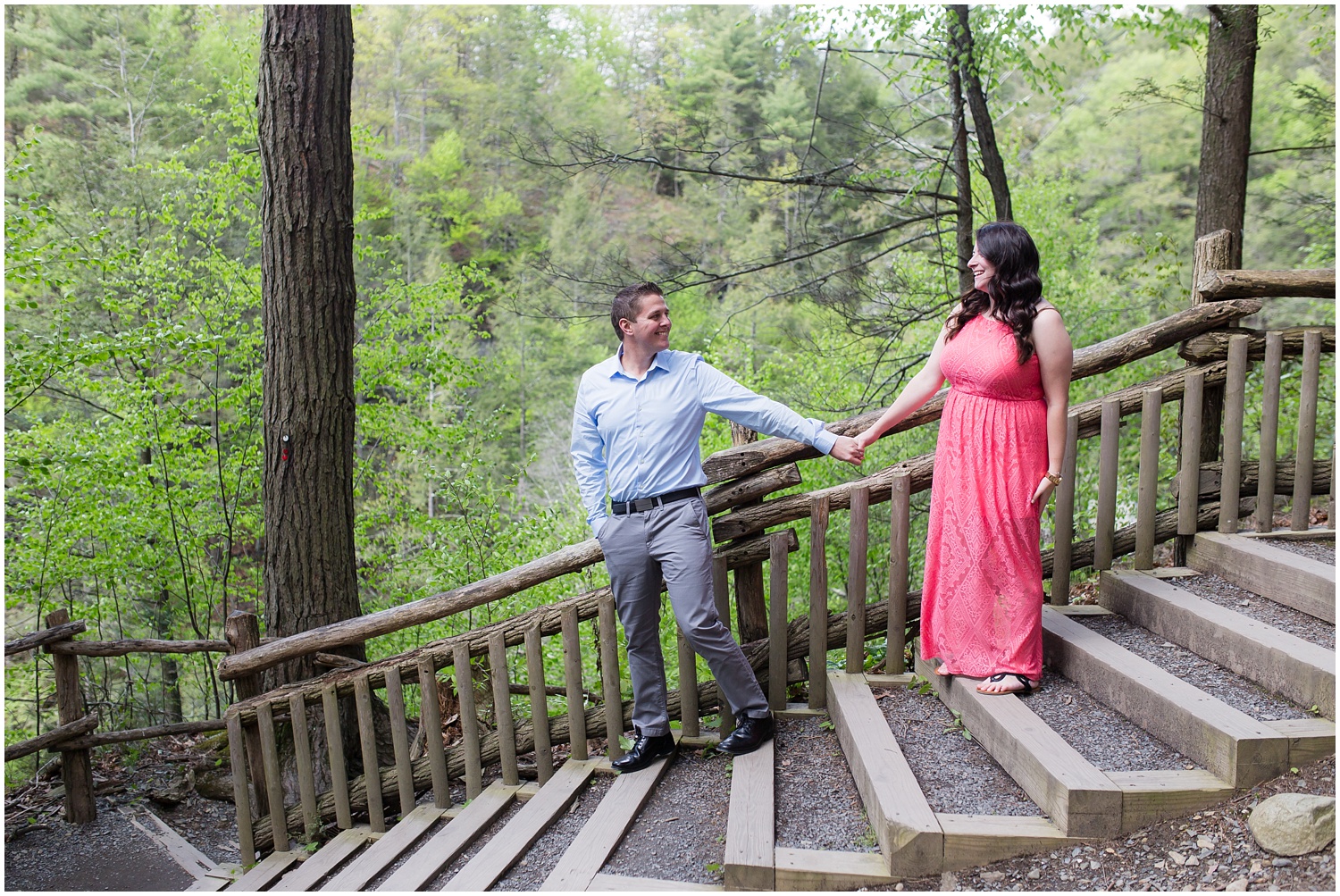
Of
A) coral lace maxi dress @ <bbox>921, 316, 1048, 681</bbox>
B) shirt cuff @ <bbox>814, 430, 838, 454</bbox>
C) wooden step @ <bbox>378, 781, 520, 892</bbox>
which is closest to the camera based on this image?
wooden step @ <bbox>378, 781, 520, 892</bbox>

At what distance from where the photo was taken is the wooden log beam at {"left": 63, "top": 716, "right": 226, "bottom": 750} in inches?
209

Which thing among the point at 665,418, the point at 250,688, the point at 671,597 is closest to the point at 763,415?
the point at 665,418

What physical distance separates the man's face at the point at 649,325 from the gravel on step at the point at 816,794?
5.46ft

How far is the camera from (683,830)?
9.96ft

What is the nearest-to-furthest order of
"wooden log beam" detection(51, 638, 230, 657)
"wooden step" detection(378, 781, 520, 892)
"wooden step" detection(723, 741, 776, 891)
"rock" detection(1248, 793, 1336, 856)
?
"rock" detection(1248, 793, 1336, 856) < "wooden step" detection(723, 741, 776, 891) < "wooden step" detection(378, 781, 520, 892) < "wooden log beam" detection(51, 638, 230, 657)

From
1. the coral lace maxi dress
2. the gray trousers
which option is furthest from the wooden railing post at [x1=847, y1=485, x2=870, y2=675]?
the gray trousers

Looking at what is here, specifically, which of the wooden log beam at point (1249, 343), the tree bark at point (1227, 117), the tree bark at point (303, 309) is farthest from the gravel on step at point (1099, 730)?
the tree bark at point (1227, 117)

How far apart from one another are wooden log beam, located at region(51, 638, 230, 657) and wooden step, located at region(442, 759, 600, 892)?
2.67 metres

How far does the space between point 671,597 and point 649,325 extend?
3.41ft

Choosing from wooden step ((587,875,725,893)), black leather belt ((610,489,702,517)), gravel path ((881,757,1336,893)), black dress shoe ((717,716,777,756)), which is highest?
black leather belt ((610,489,702,517))

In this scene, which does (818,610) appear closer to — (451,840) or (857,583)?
(857,583)

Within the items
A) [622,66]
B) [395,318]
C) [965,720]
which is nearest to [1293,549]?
[965,720]

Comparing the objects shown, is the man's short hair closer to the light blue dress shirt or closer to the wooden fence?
the light blue dress shirt

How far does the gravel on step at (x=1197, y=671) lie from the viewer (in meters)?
2.69
